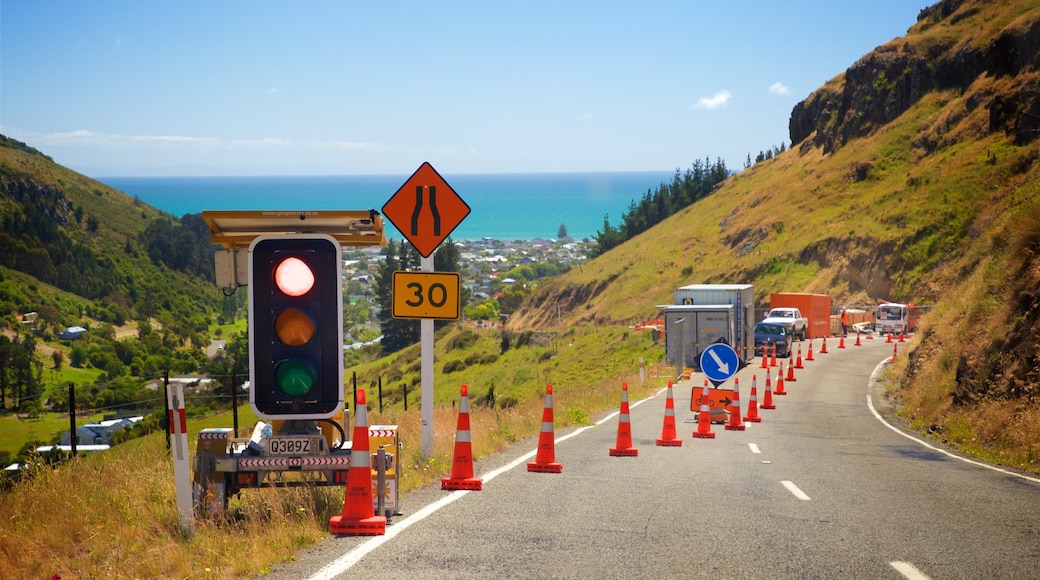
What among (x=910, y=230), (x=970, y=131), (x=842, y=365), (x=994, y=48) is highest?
(x=994, y=48)

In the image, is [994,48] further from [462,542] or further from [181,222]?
[181,222]

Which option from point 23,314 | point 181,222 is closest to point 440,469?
point 23,314

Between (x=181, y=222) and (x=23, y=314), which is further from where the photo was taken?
(x=181, y=222)

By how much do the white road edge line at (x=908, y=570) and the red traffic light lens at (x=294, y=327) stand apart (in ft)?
14.3

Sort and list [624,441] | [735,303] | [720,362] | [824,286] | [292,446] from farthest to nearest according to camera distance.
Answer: [824,286] < [735,303] < [720,362] < [624,441] < [292,446]

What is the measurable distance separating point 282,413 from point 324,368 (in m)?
0.46

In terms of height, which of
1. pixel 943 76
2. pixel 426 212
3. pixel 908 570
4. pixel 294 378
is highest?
pixel 943 76

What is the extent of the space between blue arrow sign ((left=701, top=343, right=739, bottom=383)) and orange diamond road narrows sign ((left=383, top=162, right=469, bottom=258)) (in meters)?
8.90

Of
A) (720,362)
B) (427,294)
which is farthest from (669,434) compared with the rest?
(427,294)

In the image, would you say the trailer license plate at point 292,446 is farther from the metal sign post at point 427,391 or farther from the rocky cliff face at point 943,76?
the rocky cliff face at point 943,76

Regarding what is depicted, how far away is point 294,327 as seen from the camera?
741cm

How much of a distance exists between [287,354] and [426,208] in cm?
446

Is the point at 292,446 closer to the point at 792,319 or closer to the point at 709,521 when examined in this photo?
the point at 709,521

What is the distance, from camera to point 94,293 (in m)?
112
